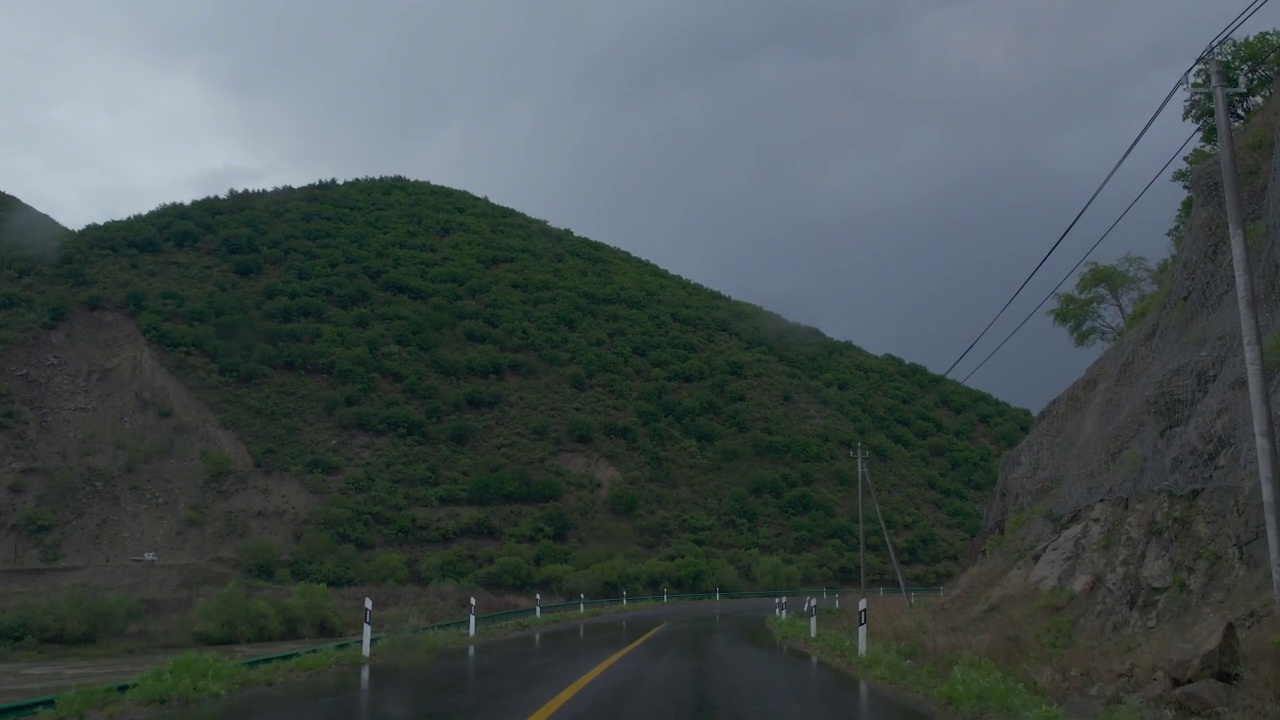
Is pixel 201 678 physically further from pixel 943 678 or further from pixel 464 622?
pixel 464 622

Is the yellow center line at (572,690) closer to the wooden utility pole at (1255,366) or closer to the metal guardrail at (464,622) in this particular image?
the metal guardrail at (464,622)

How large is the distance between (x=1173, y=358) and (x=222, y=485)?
130ft

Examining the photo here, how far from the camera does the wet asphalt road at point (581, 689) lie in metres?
10.4

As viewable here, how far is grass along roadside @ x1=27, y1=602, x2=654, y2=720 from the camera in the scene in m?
10.3

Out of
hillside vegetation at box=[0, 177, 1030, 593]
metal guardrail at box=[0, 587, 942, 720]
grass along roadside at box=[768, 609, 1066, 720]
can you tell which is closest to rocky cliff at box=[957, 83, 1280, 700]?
grass along roadside at box=[768, 609, 1066, 720]

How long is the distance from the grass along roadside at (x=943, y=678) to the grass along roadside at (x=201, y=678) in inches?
293

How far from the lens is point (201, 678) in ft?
38.4

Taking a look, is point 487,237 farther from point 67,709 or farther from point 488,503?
point 67,709

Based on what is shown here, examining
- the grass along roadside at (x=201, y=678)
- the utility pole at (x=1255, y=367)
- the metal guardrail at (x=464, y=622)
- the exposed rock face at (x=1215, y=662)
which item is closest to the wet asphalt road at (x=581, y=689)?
the grass along roadside at (x=201, y=678)

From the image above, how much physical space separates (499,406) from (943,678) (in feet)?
158

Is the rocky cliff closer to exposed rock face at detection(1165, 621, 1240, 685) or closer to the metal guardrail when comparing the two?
exposed rock face at detection(1165, 621, 1240, 685)

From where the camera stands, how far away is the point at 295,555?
141 feet

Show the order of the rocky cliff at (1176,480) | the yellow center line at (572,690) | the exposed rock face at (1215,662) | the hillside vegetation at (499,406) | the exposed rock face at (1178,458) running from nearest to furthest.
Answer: the exposed rock face at (1215,662) → the yellow center line at (572,690) → the rocky cliff at (1176,480) → the exposed rock face at (1178,458) → the hillside vegetation at (499,406)

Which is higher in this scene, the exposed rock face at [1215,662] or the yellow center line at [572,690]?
the exposed rock face at [1215,662]
